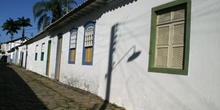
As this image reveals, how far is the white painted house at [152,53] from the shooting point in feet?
10.3

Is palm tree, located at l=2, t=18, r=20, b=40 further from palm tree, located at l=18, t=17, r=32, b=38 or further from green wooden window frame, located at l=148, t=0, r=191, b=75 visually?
green wooden window frame, located at l=148, t=0, r=191, b=75

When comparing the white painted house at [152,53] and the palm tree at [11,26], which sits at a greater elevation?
the palm tree at [11,26]

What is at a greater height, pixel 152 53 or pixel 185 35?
pixel 185 35

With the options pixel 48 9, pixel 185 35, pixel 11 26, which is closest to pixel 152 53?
pixel 185 35

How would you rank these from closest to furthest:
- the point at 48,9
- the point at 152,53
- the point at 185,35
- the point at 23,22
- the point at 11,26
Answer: the point at 185,35 → the point at 152,53 → the point at 48,9 → the point at 23,22 → the point at 11,26

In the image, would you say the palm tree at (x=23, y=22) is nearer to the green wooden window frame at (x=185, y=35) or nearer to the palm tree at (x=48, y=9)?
the palm tree at (x=48, y=9)

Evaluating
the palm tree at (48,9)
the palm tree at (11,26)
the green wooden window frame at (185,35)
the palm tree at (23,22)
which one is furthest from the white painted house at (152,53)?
the palm tree at (11,26)

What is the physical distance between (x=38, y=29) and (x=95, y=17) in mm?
17199

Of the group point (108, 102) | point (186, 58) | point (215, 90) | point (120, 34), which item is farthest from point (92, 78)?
point (215, 90)

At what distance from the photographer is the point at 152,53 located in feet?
13.9

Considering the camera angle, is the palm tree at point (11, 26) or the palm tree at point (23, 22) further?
the palm tree at point (11, 26)

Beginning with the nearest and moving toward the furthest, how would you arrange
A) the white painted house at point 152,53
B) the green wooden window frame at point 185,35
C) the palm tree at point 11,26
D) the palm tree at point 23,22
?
the white painted house at point 152,53 < the green wooden window frame at point 185,35 < the palm tree at point 23,22 < the palm tree at point 11,26

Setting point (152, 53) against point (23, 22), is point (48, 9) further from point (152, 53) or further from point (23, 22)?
point (23, 22)

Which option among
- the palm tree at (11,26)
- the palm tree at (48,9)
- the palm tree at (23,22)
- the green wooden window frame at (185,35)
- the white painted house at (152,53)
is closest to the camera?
the white painted house at (152,53)
